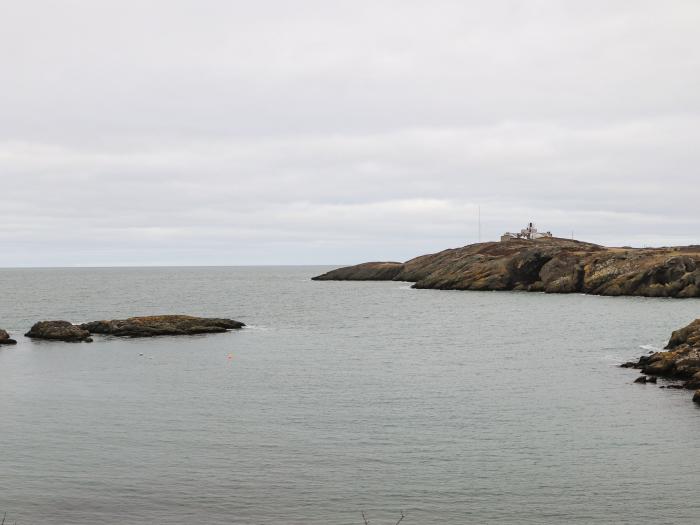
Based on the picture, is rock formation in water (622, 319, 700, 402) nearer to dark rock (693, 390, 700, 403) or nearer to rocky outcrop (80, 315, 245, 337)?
dark rock (693, 390, 700, 403)

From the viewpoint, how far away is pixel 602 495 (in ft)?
80.8

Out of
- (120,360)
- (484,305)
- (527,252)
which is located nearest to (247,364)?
(120,360)

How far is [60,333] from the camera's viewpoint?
233 feet

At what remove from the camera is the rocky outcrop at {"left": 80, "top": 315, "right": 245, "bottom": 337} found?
7619 cm

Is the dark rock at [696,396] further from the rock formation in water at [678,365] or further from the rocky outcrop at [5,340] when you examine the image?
the rocky outcrop at [5,340]

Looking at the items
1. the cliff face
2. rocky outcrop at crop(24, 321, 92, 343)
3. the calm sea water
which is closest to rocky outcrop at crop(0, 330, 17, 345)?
the calm sea water

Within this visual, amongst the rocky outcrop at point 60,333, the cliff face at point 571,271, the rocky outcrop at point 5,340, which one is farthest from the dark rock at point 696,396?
the cliff face at point 571,271

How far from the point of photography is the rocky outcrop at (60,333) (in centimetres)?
7088

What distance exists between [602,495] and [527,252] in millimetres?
140337

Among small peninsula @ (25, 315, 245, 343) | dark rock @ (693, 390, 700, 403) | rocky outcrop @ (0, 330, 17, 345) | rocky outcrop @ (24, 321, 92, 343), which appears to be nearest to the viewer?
dark rock @ (693, 390, 700, 403)

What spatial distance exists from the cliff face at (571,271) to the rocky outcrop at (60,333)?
338 feet

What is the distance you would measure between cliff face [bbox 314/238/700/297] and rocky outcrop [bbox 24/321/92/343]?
10317 cm

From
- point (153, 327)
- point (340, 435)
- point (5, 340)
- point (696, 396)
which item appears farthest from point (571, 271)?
point (340, 435)

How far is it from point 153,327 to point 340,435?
48.8 metres
